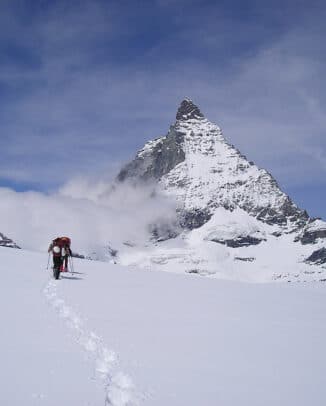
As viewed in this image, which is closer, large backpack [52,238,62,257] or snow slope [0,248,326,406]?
snow slope [0,248,326,406]

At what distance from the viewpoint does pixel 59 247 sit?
75.2 feet

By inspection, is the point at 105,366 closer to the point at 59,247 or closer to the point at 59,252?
the point at 59,252

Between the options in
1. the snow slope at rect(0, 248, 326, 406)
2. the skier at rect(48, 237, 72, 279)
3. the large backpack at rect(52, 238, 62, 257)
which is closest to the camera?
the snow slope at rect(0, 248, 326, 406)

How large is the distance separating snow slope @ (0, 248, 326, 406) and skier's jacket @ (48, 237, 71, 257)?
13.6 ft

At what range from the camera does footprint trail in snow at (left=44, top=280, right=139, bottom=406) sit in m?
7.43

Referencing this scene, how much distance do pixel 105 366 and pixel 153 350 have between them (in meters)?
1.58

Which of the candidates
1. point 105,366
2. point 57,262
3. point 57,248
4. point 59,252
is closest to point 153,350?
point 105,366

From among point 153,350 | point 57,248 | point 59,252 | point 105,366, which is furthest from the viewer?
point 57,248

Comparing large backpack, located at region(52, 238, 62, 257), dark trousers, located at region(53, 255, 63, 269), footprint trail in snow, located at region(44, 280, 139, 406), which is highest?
large backpack, located at region(52, 238, 62, 257)

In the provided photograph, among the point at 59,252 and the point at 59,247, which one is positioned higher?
the point at 59,247

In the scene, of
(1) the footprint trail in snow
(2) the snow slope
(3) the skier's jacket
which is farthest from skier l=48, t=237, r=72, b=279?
(1) the footprint trail in snow

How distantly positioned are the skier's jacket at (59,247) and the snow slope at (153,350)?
4.14 meters

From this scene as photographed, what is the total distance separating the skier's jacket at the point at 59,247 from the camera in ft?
74.0

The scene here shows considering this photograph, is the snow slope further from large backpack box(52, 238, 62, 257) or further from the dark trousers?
large backpack box(52, 238, 62, 257)
